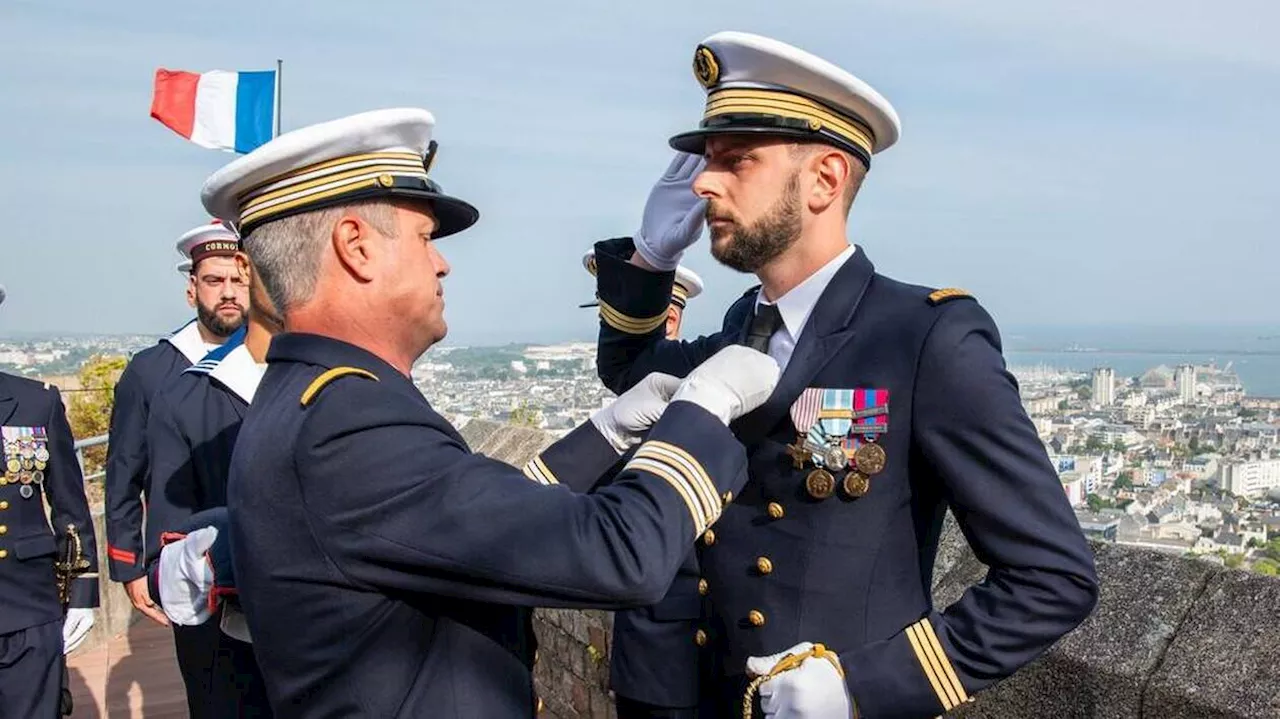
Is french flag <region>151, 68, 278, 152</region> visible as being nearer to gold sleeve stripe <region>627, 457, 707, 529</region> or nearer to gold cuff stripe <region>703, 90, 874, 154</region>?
gold cuff stripe <region>703, 90, 874, 154</region>

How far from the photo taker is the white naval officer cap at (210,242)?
5539mm

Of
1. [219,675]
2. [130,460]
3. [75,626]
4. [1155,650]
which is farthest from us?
[130,460]

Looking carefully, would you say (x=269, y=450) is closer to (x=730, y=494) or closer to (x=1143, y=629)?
(x=730, y=494)

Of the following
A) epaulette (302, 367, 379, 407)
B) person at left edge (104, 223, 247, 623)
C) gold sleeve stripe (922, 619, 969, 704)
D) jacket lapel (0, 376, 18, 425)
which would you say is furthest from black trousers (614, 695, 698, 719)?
jacket lapel (0, 376, 18, 425)

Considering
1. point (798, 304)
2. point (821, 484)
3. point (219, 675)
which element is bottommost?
point (219, 675)

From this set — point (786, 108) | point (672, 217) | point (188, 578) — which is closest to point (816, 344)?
point (786, 108)

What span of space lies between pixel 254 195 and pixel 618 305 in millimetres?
1125

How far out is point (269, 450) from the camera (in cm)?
200

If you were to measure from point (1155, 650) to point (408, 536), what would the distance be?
1.95m

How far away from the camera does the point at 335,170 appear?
7.17 feet

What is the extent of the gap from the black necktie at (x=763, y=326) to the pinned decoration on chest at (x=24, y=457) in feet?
11.9

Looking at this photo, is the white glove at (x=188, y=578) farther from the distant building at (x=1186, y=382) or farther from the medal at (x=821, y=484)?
the distant building at (x=1186, y=382)

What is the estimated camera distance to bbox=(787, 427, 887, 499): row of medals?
2365 millimetres

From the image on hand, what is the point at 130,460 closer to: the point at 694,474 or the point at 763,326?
the point at 763,326
